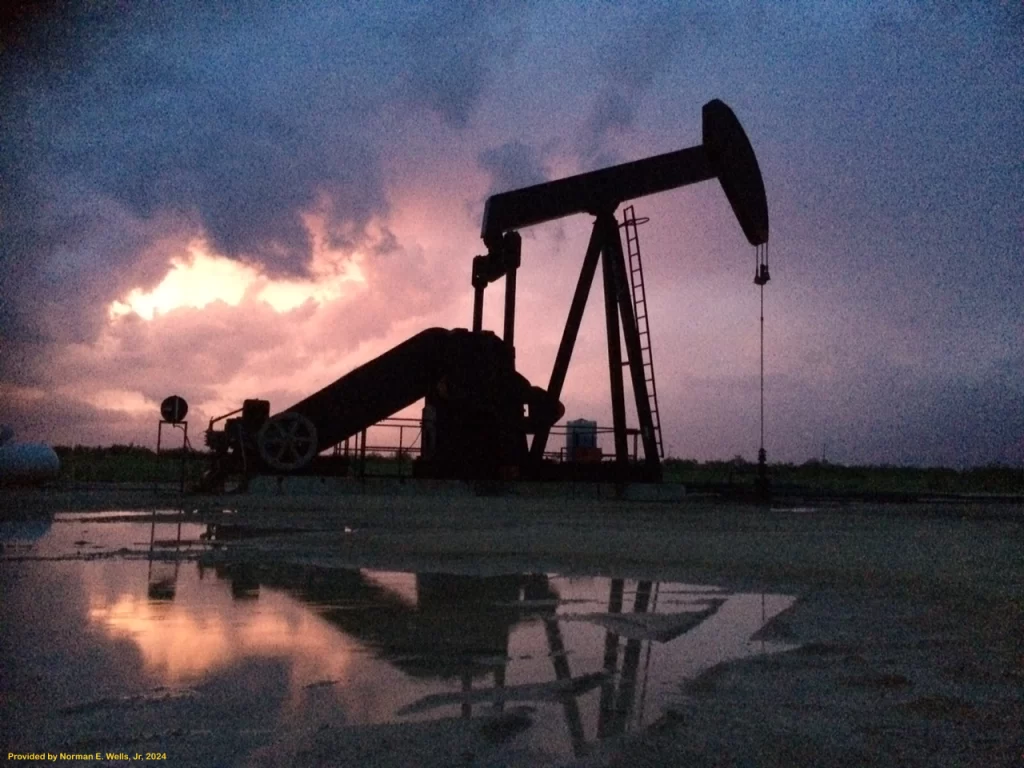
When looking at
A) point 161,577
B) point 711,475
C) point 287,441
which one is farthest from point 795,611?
point 711,475

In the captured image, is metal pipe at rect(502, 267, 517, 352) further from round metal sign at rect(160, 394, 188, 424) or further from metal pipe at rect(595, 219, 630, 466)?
round metal sign at rect(160, 394, 188, 424)

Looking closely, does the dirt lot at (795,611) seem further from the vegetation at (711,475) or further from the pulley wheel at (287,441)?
the vegetation at (711,475)

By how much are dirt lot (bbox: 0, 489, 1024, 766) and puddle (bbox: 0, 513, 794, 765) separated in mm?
172

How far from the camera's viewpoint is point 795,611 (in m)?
4.97

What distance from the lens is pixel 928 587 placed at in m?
6.11

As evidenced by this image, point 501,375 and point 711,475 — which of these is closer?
point 501,375

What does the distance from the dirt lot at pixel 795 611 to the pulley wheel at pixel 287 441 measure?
11.9ft

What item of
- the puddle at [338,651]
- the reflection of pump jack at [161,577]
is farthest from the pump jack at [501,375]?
the puddle at [338,651]

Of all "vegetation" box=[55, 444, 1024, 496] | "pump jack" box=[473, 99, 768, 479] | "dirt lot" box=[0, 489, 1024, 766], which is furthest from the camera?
"vegetation" box=[55, 444, 1024, 496]

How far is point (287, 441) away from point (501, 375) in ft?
16.6

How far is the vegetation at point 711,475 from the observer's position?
30.0 meters

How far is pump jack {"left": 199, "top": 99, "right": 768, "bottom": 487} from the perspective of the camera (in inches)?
735

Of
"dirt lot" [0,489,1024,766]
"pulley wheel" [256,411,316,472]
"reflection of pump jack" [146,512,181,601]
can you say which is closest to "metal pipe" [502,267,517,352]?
"pulley wheel" [256,411,316,472]

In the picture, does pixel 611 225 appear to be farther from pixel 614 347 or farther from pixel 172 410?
pixel 172 410
